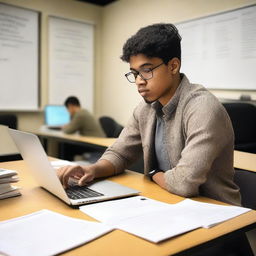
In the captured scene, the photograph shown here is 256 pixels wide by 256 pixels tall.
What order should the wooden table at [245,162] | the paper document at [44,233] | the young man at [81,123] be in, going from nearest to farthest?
the paper document at [44,233] < the wooden table at [245,162] < the young man at [81,123]

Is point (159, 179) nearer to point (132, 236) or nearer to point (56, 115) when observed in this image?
→ point (132, 236)

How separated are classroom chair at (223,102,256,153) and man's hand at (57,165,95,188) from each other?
173 cm

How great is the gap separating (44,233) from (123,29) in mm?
4279

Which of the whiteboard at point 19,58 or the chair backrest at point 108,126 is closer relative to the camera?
the chair backrest at point 108,126

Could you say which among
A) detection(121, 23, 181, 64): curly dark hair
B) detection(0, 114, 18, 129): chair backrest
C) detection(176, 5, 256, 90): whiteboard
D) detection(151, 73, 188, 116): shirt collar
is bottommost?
detection(0, 114, 18, 129): chair backrest

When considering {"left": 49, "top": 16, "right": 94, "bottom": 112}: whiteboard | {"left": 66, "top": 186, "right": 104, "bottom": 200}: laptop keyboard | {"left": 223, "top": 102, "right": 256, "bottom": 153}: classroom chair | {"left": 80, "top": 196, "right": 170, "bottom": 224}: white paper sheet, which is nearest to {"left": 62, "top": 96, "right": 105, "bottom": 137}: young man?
{"left": 49, "top": 16, "right": 94, "bottom": 112}: whiteboard

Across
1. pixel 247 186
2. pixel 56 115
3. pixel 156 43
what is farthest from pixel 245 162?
pixel 56 115

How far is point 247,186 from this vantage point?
1.27 metres

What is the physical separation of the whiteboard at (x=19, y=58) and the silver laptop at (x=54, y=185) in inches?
129

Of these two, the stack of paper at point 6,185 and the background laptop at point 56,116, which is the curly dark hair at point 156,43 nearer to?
the stack of paper at point 6,185

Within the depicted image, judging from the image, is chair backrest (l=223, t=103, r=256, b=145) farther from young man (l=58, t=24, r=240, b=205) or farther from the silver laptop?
the silver laptop

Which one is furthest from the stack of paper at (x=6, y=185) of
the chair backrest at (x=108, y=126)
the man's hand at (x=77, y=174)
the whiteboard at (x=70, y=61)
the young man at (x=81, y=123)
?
the whiteboard at (x=70, y=61)

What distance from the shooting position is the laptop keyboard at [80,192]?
1.00 m

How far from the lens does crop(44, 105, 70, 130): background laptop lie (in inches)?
169
